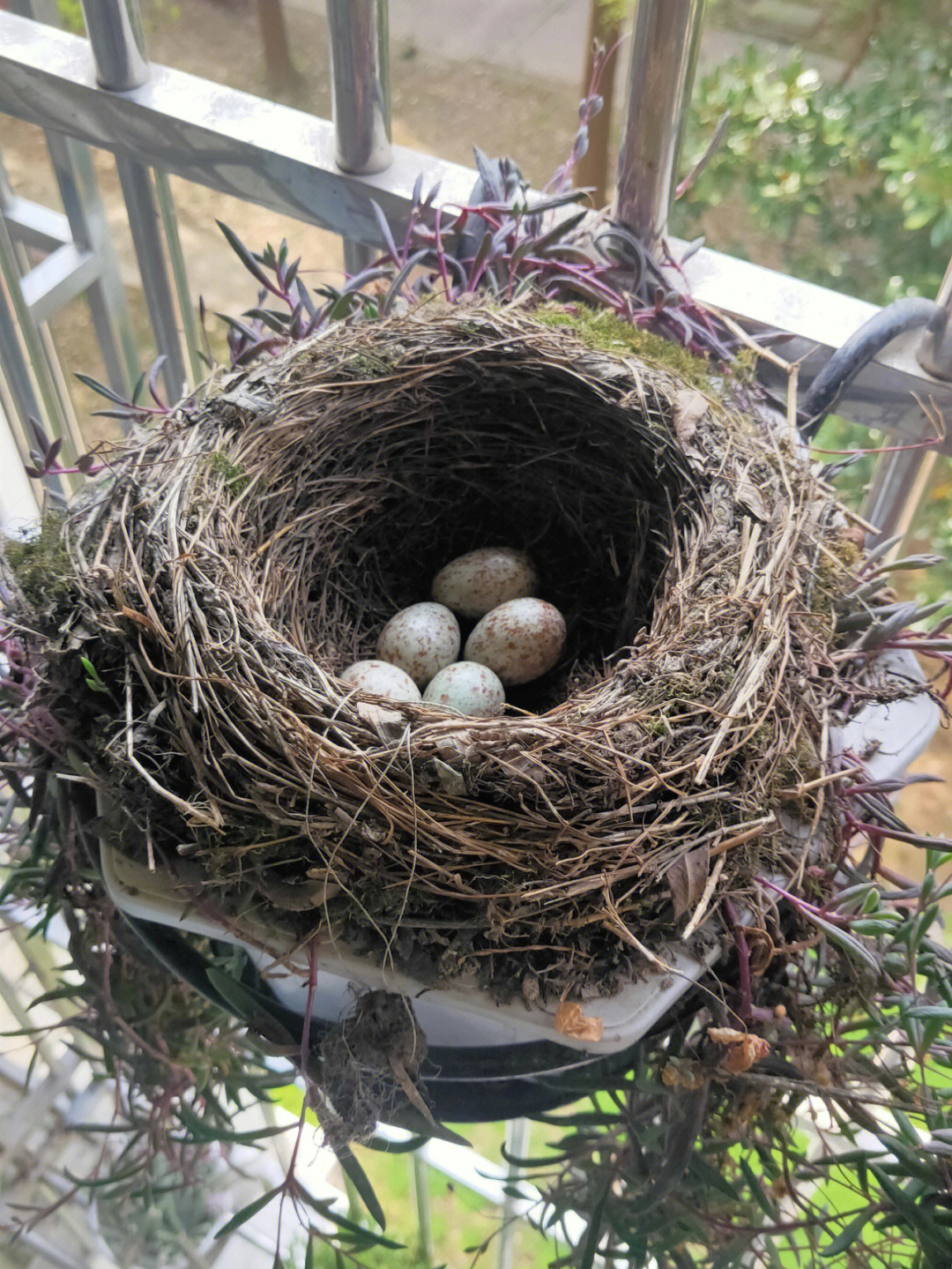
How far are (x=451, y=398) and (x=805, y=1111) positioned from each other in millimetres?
638

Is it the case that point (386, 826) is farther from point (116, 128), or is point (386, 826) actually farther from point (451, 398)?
A: point (116, 128)

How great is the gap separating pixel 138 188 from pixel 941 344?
98cm

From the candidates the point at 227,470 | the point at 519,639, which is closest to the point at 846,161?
the point at 519,639

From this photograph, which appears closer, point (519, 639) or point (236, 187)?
point (519, 639)

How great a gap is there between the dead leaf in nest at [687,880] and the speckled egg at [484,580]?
404 millimetres

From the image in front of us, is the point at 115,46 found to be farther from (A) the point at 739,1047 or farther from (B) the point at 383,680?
(A) the point at 739,1047

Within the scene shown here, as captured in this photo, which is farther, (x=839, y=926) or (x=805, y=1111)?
(x=805, y=1111)

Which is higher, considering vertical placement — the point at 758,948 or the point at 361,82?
the point at 361,82

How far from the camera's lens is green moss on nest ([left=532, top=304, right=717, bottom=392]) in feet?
2.89

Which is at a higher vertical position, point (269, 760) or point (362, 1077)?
point (269, 760)

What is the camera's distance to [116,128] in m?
1.26

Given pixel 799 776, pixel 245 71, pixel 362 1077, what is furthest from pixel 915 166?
pixel 362 1077

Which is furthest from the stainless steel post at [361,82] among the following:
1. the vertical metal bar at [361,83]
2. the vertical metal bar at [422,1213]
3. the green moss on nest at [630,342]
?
the vertical metal bar at [422,1213]

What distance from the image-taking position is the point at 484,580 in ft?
3.16
